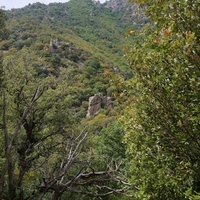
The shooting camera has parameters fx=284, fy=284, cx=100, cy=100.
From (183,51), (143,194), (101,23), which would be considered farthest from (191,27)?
(101,23)

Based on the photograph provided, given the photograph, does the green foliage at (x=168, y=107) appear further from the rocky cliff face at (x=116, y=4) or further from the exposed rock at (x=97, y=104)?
the rocky cliff face at (x=116, y=4)

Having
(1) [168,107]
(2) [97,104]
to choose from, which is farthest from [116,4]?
(1) [168,107]

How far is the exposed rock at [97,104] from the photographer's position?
70562 millimetres

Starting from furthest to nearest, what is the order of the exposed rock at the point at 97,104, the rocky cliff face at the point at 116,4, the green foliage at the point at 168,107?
1. the rocky cliff face at the point at 116,4
2. the exposed rock at the point at 97,104
3. the green foliage at the point at 168,107

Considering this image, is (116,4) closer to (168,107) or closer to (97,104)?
(97,104)

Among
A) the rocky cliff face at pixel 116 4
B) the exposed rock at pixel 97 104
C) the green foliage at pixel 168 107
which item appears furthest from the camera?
the rocky cliff face at pixel 116 4

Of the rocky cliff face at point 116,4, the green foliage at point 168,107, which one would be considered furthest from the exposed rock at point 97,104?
the rocky cliff face at point 116,4

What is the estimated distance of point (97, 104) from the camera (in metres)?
72.1

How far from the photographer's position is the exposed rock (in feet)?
232

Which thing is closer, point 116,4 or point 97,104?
point 97,104

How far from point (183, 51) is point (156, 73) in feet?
2.75

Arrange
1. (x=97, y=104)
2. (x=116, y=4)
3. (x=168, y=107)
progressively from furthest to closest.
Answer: (x=116, y=4), (x=97, y=104), (x=168, y=107)

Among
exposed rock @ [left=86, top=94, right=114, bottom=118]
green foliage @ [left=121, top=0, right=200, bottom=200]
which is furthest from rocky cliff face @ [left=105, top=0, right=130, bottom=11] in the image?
green foliage @ [left=121, top=0, right=200, bottom=200]

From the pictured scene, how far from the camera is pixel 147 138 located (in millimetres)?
6762
